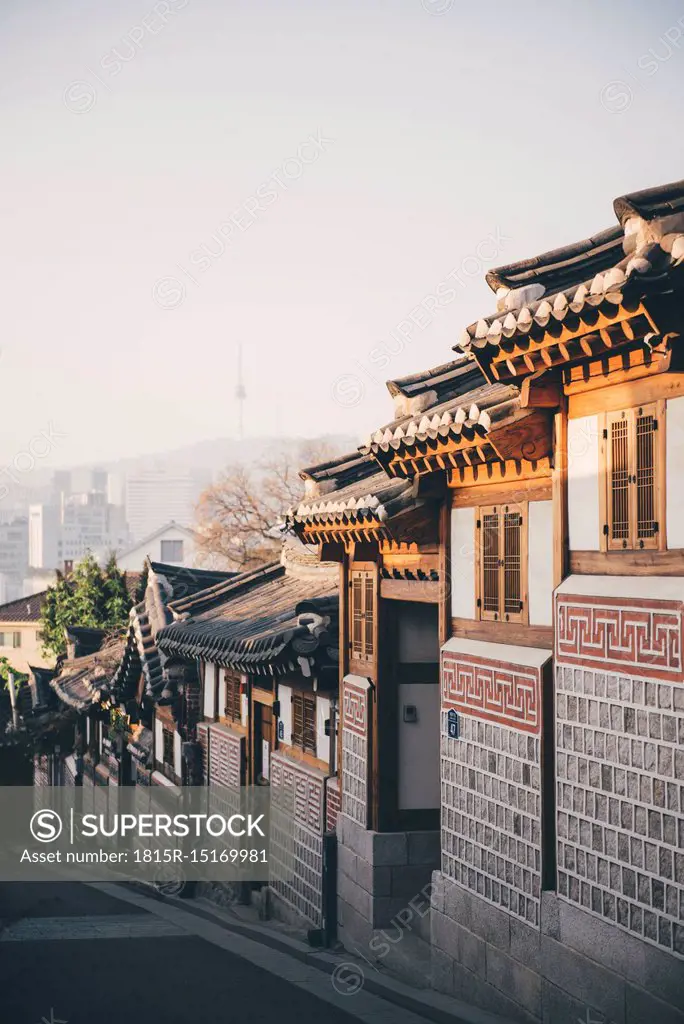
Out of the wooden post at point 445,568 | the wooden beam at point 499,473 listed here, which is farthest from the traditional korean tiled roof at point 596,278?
the wooden post at point 445,568

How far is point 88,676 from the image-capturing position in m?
34.5

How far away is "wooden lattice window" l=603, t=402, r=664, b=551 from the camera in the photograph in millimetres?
9539

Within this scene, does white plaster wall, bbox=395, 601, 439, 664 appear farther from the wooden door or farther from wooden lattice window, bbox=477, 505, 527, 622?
the wooden door

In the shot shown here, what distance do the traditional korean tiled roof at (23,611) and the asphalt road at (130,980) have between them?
210ft

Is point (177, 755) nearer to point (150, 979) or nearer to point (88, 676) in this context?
point (88, 676)

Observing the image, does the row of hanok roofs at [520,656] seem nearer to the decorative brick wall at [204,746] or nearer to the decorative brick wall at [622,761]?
the decorative brick wall at [622,761]

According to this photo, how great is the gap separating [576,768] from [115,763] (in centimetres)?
2492

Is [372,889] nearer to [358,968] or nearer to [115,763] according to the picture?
[358,968]

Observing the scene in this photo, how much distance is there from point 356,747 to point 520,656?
17.7 ft

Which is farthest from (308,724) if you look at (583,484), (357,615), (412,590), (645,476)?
(645,476)

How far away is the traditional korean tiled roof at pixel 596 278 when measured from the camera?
837cm

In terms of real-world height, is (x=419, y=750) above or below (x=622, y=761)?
below

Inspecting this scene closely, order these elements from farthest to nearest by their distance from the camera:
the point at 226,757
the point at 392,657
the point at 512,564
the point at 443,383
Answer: the point at 226,757
the point at 392,657
the point at 443,383
the point at 512,564

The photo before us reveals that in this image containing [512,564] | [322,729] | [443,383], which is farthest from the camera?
[322,729]
